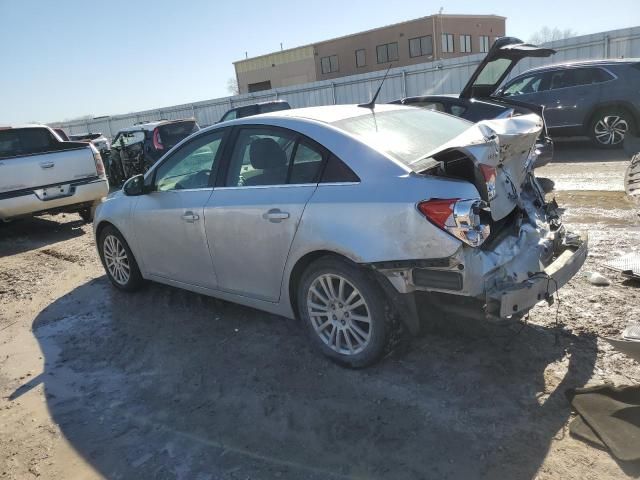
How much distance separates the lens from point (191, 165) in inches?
180

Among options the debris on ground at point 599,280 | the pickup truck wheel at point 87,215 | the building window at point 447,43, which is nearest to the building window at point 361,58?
the building window at point 447,43

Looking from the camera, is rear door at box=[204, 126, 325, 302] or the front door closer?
rear door at box=[204, 126, 325, 302]

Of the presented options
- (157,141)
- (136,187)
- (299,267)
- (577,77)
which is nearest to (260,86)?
(157,141)

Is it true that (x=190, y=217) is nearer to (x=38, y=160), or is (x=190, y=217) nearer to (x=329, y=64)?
(x=38, y=160)

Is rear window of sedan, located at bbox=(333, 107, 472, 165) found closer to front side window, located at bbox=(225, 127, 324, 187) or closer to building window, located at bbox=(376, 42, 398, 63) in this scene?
front side window, located at bbox=(225, 127, 324, 187)

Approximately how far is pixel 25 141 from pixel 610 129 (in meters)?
11.4

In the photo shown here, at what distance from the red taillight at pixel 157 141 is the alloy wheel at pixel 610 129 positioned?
1075 centimetres

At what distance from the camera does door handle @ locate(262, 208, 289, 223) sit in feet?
11.8

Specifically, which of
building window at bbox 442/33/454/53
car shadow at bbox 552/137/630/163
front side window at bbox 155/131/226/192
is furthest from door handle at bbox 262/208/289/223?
building window at bbox 442/33/454/53

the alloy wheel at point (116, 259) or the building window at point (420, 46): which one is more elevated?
the building window at point (420, 46)

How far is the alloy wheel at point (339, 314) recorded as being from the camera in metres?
3.44

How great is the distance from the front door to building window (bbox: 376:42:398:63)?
47899 mm

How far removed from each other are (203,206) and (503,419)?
8.73ft

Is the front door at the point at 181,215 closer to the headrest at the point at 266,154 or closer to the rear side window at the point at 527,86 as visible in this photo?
the headrest at the point at 266,154
